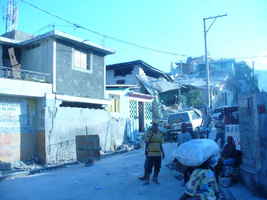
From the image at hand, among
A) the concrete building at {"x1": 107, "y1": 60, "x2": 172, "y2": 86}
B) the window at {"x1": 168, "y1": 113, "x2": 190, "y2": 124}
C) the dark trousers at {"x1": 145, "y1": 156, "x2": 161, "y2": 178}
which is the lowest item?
the dark trousers at {"x1": 145, "y1": 156, "x2": 161, "y2": 178}

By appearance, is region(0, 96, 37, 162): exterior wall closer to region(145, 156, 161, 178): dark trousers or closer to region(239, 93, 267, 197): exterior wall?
region(145, 156, 161, 178): dark trousers

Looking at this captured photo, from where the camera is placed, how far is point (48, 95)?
14062 millimetres

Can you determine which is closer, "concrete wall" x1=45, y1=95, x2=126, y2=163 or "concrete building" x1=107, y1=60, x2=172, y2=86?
"concrete wall" x1=45, y1=95, x2=126, y2=163

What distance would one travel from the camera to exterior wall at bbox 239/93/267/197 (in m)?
6.38

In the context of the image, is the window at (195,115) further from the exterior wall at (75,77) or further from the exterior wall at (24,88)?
the exterior wall at (24,88)

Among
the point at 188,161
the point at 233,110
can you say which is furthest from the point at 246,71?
the point at 188,161

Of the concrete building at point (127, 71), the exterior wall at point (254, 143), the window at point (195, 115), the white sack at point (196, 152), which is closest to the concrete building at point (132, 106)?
the concrete building at point (127, 71)

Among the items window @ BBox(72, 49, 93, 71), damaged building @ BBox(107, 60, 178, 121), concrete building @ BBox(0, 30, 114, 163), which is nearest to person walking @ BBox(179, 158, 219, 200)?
concrete building @ BBox(0, 30, 114, 163)

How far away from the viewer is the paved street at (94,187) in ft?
23.6

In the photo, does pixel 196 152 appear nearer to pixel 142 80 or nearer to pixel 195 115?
pixel 195 115

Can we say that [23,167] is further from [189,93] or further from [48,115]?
[189,93]

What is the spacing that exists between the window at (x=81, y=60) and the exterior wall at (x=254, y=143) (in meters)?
10.8

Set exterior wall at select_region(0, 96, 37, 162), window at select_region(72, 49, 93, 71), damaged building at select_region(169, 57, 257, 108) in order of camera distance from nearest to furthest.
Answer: exterior wall at select_region(0, 96, 37, 162) < window at select_region(72, 49, 93, 71) < damaged building at select_region(169, 57, 257, 108)

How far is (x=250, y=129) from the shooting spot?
695 cm
